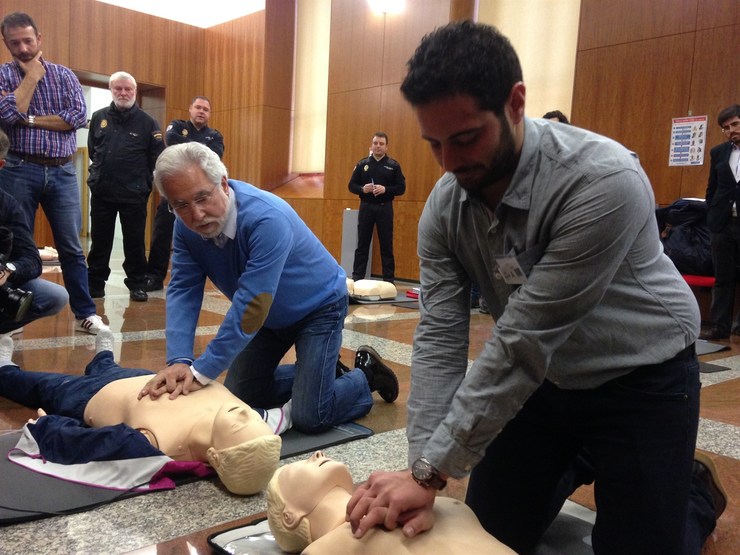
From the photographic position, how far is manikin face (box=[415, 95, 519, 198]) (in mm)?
938

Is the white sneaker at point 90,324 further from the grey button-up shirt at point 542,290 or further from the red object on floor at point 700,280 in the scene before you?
the red object on floor at point 700,280

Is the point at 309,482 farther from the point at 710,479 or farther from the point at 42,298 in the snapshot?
the point at 42,298

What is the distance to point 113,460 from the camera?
5.71ft

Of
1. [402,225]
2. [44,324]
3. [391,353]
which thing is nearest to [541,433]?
[391,353]

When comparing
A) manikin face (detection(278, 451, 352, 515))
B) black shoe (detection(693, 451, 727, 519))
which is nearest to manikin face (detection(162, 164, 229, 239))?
manikin face (detection(278, 451, 352, 515))

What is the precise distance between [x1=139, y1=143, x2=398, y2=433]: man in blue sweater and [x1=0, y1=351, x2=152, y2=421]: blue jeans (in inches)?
12.1

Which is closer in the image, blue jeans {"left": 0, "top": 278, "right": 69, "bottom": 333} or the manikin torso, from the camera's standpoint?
the manikin torso

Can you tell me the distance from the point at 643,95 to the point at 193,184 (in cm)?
468

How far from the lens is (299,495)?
1.38 meters

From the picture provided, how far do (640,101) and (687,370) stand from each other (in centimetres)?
484

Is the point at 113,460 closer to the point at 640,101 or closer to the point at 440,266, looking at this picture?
the point at 440,266

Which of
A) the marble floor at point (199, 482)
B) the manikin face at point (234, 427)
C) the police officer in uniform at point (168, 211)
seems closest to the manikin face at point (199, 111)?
the police officer in uniform at point (168, 211)

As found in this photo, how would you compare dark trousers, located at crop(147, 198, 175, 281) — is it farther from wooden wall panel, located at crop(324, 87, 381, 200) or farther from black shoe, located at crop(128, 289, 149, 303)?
wooden wall panel, located at crop(324, 87, 381, 200)

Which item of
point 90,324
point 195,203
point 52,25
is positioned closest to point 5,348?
point 90,324
